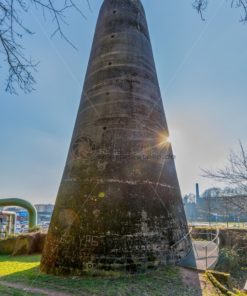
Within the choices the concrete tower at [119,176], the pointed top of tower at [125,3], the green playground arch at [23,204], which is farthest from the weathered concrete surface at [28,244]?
the pointed top of tower at [125,3]

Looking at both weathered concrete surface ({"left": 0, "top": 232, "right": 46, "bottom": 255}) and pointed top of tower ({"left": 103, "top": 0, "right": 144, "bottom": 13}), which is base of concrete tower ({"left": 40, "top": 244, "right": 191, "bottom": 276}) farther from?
pointed top of tower ({"left": 103, "top": 0, "right": 144, "bottom": 13})

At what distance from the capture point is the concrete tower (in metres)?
6.94

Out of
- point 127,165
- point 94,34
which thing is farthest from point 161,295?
point 94,34

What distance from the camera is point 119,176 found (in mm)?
7652

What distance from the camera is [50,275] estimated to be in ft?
23.1

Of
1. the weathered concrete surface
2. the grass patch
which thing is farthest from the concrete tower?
the weathered concrete surface

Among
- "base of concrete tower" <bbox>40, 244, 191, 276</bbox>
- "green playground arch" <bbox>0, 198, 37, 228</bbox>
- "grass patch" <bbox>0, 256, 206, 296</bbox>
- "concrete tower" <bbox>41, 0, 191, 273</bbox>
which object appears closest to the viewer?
"grass patch" <bbox>0, 256, 206, 296</bbox>

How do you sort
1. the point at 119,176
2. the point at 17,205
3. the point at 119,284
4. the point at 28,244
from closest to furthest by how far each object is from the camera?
the point at 119,284 → the point at 119,176 → the point at 28,244 → the point at 17,205

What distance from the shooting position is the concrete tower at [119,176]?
6.94 metres

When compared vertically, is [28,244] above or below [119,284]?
above

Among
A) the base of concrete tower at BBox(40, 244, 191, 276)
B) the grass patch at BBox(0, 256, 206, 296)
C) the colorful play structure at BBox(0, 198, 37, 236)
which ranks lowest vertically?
the grass patch at BBox(0, 256, 206, 296)

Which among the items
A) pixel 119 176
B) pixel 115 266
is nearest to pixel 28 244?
pixel 115 266

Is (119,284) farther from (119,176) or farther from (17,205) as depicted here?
(17,205)

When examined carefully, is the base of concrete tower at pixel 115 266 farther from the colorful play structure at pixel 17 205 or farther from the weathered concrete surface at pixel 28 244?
the colorful play structure at pixel 17 205
